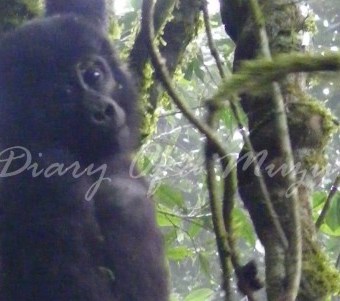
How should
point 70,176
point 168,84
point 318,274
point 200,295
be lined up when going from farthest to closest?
point 200,295, point 70,176, point 318,274, point 168,84

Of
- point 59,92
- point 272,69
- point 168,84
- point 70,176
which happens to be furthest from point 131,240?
point 272,69

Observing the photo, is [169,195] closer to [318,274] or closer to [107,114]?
[107,114]

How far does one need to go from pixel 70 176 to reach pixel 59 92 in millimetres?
202

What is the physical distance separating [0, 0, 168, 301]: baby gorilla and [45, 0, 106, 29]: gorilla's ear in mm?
17

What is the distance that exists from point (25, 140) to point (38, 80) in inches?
6.0

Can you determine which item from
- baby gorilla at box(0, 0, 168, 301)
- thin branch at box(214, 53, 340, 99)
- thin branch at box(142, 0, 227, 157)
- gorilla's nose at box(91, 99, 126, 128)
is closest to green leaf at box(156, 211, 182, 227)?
baby gorilla at box(0, 0, 168, 301)

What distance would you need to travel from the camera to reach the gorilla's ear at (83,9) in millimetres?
1767

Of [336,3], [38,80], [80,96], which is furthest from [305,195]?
[336,3]

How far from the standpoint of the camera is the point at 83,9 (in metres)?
1.78

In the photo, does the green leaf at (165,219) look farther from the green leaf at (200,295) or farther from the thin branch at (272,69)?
the thin branch at (272,69)

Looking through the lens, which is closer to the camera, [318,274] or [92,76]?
[318,274]

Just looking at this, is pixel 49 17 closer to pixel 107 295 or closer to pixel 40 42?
pixel 40 42

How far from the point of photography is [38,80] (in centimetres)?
158

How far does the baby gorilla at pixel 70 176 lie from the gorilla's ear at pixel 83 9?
0.06 feet
